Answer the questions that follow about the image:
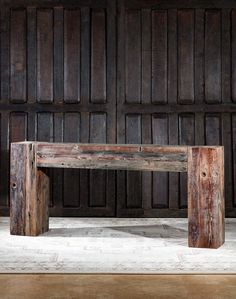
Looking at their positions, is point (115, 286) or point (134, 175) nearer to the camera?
point (115, 286)

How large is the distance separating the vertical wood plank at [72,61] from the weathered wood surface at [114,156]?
1.36 m

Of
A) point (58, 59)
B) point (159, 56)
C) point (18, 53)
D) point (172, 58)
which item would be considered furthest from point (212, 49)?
point (18, 53)

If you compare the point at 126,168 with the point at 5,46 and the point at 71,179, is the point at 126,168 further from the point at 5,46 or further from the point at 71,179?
the point at 5,46

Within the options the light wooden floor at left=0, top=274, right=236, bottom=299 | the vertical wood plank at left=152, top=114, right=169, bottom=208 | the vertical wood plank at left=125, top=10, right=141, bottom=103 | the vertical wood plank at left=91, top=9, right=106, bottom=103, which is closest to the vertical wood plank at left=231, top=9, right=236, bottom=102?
the vertical wood plank at left=152, top=114, right=169, bottom=208

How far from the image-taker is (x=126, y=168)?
5.02 meters

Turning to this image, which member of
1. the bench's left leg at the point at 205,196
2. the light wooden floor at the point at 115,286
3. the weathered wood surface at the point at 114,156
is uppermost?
the weathered wood surface at the point at 114,156

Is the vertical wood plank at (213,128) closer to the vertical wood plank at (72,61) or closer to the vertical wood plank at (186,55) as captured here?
the vertical wood plank at (186,55)

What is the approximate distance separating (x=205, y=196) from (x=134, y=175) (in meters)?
1.79

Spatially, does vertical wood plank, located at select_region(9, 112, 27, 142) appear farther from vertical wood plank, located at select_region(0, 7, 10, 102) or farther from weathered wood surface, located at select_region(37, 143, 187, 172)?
weathered wood surface, located at select_region(37, 143, 187, 172)

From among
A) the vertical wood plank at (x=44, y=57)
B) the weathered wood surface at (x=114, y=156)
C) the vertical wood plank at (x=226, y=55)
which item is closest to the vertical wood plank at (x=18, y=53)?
the vertical wood plank at (x=44, y=57)

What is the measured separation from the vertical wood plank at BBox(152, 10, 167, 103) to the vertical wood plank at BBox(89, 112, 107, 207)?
58 cm

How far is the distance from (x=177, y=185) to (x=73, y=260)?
2388 millimetres

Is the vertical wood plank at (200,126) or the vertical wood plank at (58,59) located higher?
the vertical wood plank at (58,59)

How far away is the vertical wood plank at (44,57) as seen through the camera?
6.50 meters
